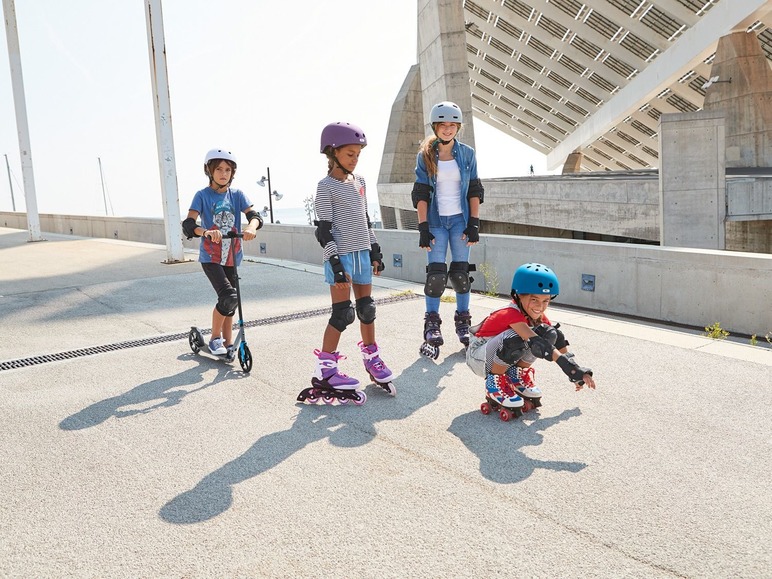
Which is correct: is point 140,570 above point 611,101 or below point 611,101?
below

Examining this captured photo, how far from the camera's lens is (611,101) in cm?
4397

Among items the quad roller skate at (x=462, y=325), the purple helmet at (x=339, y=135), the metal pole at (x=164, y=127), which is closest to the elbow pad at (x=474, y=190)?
the quad roller skate at (x=462, y=325)

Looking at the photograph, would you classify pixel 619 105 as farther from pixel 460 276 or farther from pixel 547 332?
pixel 547 332

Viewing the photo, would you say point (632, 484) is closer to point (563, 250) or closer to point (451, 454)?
point (451, 454)

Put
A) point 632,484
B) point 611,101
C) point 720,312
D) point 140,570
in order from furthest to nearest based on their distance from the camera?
point 611,101, point 720,312, point 632,484, point 140,570

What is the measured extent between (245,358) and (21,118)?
1848 centimetres

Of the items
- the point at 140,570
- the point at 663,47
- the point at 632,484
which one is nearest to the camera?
the point at 140,570

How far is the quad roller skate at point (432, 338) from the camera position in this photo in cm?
553

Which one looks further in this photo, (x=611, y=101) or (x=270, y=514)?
(x=611, y=101)

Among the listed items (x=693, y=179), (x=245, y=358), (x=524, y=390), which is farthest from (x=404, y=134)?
(x=524, y=390)

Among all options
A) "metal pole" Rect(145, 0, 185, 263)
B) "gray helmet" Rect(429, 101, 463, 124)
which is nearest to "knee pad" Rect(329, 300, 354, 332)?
"gray helmet" Rect(429, 101, 463, 124)

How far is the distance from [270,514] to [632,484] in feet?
5.80

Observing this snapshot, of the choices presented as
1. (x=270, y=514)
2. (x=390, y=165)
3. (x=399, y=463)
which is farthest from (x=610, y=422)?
(x=390, y=165)

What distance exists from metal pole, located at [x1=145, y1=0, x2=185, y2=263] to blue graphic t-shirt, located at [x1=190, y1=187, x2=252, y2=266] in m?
7.95
